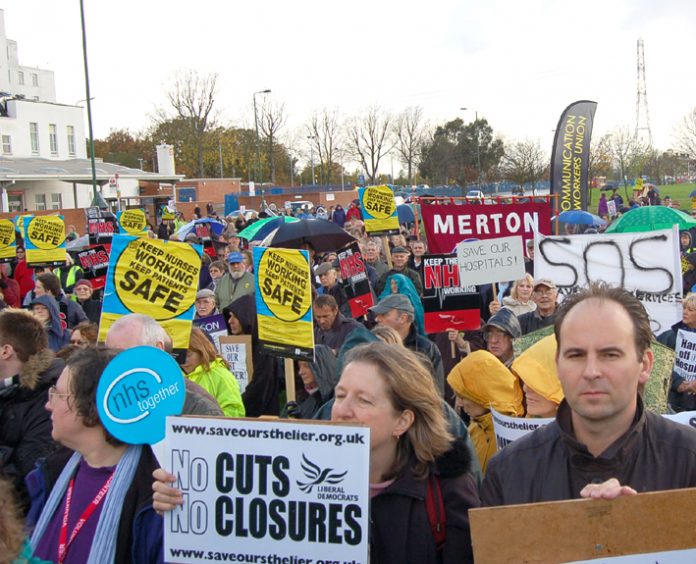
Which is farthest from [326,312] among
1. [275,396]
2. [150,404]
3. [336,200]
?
[336,200]

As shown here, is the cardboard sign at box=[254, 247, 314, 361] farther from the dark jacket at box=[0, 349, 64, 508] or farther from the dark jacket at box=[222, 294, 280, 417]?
the dark jacket at box=[0, 349, 64, 508]

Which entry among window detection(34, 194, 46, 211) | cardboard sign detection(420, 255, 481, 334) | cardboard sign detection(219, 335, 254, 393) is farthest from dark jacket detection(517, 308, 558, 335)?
window detection(34, 194, 46, 211)

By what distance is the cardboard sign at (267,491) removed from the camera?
2525 mm

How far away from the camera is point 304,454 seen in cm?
256

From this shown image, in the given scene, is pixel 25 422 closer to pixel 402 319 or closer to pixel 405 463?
pixel 405 463

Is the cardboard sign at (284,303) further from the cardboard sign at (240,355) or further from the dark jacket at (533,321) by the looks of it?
the dark jacket at (533,321)

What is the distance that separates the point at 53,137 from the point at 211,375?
5853cm

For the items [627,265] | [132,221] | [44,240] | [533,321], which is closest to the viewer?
[627,265]

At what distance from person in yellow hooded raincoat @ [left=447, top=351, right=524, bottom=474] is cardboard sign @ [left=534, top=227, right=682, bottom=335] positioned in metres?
2.72

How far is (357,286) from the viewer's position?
9492 mm

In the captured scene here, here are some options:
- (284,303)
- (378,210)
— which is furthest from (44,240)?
(284,303)

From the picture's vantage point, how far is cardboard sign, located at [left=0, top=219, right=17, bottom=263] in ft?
43.0

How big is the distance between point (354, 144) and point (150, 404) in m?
77.3

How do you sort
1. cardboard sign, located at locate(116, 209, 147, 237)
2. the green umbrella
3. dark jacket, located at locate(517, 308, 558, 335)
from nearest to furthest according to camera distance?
dark jacket, located at locate(517, 308, 558, 335)
the green umbrella
cardboard sign, located at locate(116, 209, 147, 237)
